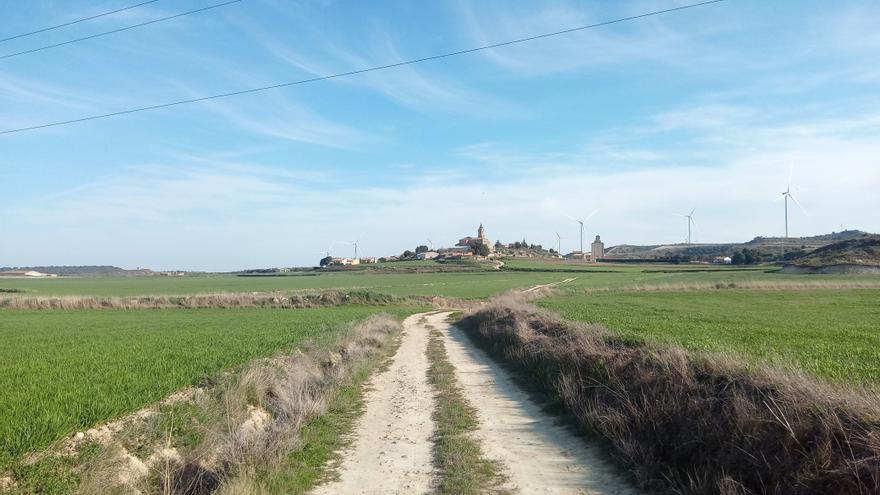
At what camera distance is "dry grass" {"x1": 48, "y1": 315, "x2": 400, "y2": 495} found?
346 inches

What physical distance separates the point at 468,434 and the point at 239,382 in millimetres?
5695

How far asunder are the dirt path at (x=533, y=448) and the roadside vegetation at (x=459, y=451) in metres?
0.23

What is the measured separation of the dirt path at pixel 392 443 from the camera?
30.5ft

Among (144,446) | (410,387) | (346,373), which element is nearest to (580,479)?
(144,446)

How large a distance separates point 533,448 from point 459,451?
1.41m

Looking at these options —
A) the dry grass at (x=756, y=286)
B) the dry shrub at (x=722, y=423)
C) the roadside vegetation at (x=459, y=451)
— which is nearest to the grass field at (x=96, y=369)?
the roadside vegetation at (x=459, y=451)

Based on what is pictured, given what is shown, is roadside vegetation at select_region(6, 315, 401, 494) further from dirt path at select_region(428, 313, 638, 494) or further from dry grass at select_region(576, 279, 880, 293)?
dry grass at select_region(576, 279, 880, 293)

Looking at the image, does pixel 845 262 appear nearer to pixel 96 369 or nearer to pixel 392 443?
pixel 392 443

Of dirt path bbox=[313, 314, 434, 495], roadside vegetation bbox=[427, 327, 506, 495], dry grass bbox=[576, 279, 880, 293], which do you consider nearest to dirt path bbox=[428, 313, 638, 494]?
roadside vegetation bbox=[427, 327, 506, 495]

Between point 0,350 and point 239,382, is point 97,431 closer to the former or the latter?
point 239,382

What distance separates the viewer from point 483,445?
37.1ft

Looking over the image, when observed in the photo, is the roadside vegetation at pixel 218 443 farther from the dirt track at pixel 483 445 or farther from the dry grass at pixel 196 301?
the dry grass at pixel 196 301

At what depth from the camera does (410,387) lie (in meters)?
18.1

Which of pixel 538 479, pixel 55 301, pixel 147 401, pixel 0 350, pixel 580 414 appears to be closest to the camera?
pixel 538 479
